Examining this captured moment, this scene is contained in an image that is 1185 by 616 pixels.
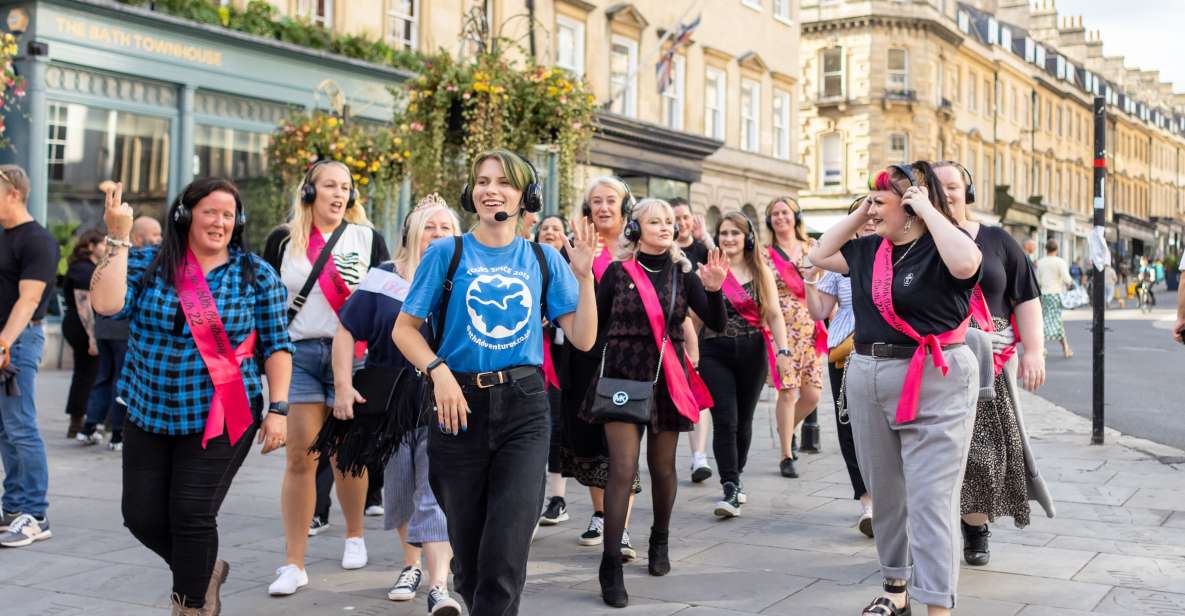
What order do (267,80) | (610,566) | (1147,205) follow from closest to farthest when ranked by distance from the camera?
(610,566)
(267,80)
(1147,205)

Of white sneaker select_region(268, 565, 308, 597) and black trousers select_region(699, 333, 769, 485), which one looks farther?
black trousers select_region(699, 333, 769, 485)

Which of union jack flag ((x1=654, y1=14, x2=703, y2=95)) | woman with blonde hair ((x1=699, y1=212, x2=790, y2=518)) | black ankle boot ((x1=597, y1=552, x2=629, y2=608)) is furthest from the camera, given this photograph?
union jack flag ((x1=654, y1=14, x2=703, y2=95))

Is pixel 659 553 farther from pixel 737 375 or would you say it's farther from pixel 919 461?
pixel 737 375

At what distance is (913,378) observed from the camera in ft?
14.9

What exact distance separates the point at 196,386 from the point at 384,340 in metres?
1.23

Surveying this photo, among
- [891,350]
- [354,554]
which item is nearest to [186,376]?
[354,554]

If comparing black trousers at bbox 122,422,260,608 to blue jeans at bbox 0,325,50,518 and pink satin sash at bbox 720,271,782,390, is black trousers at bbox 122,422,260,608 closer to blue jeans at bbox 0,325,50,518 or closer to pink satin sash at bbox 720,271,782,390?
blue jeans at bbox 0,325,50,518

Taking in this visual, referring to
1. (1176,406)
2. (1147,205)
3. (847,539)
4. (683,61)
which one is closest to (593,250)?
(847,539)

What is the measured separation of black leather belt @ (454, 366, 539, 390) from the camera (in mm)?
4031

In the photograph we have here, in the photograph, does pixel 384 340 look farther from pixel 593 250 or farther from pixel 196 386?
pixel 593 250

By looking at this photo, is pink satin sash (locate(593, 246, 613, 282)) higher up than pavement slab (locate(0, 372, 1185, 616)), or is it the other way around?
pink satin sash (locate(593, 246, 613, 282))

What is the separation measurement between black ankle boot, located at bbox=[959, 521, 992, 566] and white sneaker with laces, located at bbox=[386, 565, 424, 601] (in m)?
2.67

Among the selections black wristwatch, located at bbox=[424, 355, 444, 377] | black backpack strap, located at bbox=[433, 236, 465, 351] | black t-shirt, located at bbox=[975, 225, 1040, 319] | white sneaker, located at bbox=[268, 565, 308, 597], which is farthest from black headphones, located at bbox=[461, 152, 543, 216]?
black t-shirt, located at bbox=[975, 225, 1040, 319]

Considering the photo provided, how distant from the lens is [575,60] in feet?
82.0
